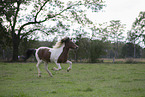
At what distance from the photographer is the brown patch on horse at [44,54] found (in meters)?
10.1

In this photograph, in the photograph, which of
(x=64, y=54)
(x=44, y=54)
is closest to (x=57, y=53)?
(x=64, y=54)

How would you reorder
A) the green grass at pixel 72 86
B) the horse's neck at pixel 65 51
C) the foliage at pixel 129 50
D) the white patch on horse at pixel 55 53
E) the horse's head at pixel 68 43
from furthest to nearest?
the foliage at pixel 129 50
the horse's head at pixel 68 43
the horse's neck at pixel 65 51
the white patch on horse at pixel 55 53
the green grass at pixel 72 86

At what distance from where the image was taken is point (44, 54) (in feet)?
33.4

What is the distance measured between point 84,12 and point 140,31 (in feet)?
75.4

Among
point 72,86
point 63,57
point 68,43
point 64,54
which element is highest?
point 68,43

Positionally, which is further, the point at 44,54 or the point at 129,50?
the point at 129,50

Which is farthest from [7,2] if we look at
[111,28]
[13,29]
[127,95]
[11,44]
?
[111,28]

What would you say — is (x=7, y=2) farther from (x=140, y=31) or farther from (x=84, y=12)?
(x=140, y=31)

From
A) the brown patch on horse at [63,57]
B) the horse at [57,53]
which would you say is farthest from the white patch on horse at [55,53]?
the brown patch on horse at [63,57]

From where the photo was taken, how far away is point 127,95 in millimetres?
5332

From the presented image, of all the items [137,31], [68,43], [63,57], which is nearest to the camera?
[63,57]

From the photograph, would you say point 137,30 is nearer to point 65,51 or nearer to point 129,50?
point 129,50

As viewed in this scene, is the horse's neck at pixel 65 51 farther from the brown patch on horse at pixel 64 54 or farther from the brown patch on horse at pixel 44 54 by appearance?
the brown patch on horse at pixel 44 54

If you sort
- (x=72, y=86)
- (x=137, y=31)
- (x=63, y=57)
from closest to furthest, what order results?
1. (x=72, y=86)
2. (x=63, y=57)
3. (x=137, y=31)
